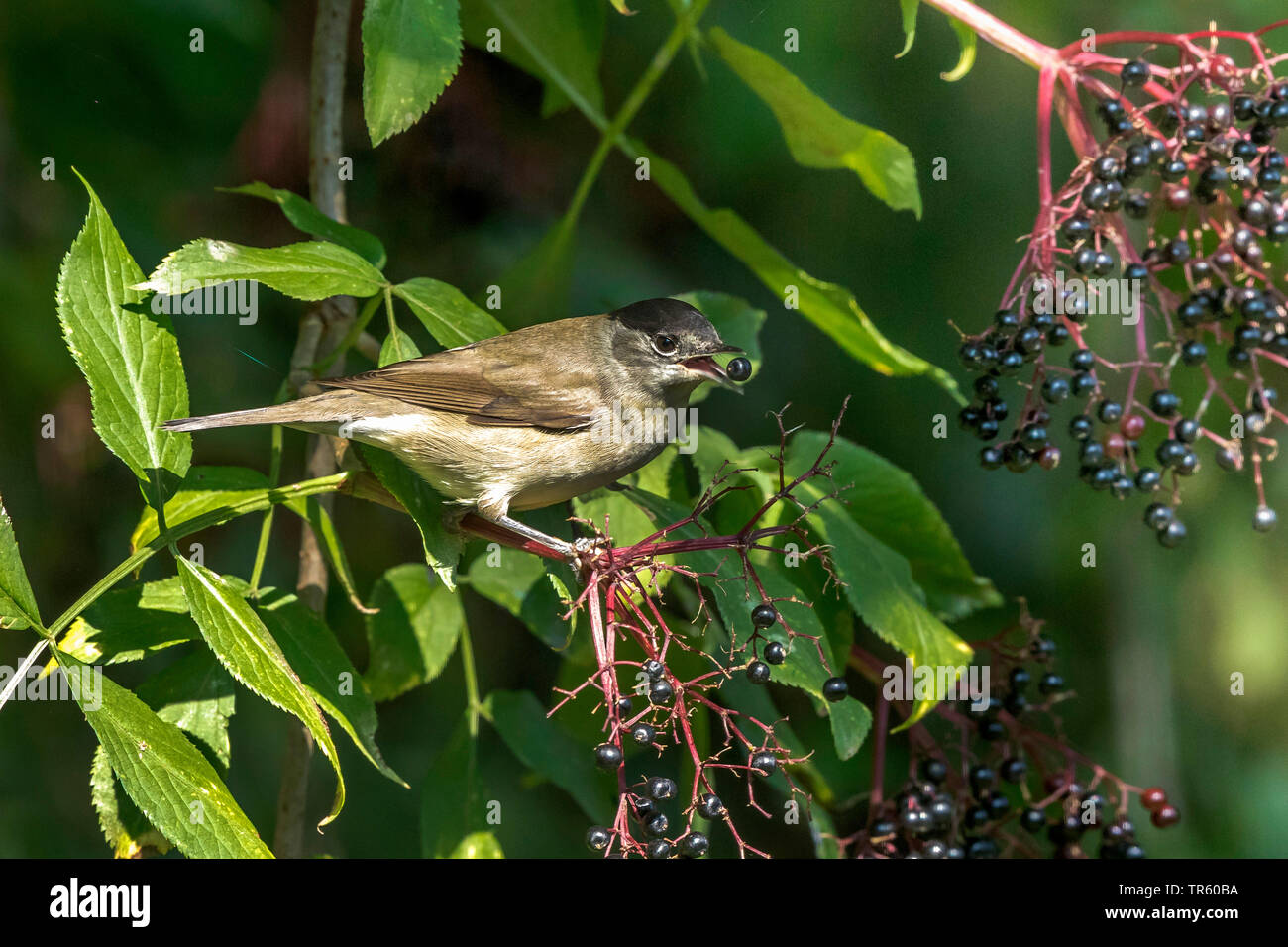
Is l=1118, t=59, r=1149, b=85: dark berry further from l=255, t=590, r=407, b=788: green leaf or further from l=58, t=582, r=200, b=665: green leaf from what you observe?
l=58, t=582, r=200, b=665: green leaf

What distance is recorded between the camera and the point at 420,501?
2.37 metres

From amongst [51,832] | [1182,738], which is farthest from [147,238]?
[1182,738]

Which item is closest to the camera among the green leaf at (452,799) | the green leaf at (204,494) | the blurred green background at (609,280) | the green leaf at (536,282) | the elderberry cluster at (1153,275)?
the green leaf at (204,494)

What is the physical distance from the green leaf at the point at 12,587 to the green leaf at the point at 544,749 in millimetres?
1203

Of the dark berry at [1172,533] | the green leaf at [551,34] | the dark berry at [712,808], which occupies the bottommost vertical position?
the dark berry at [712,808]

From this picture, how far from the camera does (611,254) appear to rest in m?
4.11

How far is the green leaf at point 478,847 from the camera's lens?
272 cm

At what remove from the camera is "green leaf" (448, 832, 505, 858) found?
107 inches

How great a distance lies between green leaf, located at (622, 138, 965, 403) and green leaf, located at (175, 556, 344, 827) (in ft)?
4.96

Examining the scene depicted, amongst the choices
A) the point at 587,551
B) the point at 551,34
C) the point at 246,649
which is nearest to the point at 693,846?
the point at 587,551

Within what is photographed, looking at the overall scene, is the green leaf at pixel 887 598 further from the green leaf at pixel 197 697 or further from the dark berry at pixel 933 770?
the green leaf at pixel 197 697

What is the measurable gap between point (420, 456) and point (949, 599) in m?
1.58
